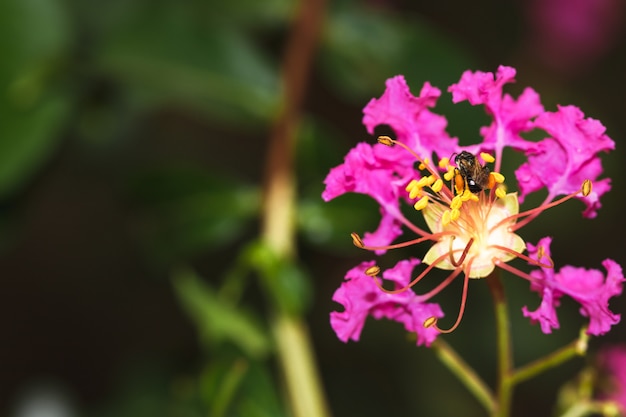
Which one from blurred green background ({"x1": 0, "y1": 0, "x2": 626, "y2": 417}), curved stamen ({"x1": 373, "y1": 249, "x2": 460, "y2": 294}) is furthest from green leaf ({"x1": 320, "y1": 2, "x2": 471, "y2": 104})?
curved stamen ({"x1": 373, "y1": 249, "x2": 460, "y2": 294})

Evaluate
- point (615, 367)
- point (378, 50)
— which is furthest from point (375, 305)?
point (378, 50)

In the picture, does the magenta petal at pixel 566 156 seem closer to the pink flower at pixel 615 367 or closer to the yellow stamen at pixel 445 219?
the yellow stamen at pixel 445 219

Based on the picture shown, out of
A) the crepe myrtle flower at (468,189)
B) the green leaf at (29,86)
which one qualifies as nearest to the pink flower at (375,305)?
the crepe myrtle flower at (468,189)

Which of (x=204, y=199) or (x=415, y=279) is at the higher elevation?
(x=204, y=199)

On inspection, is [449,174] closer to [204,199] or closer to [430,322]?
[430,322]

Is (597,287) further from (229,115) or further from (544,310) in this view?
(229,115)

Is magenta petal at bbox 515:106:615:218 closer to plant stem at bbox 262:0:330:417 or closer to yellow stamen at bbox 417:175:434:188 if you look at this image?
yellow stamen at bbox 417:175:434:188
